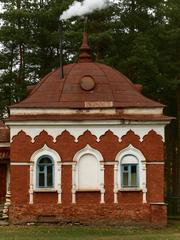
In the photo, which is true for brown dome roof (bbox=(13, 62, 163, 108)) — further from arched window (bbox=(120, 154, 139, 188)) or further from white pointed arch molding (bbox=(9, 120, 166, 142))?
arched window (bbox=(120, 154, 139, 188))

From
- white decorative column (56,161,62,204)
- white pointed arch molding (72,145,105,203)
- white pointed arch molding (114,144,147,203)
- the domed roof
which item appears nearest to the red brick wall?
the domed roof

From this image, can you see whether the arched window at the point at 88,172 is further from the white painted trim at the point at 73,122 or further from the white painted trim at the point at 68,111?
the white painted trim at the point at 68,111

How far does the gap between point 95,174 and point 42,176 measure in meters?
2.24

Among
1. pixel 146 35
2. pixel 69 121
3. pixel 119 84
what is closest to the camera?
pixel 69 121

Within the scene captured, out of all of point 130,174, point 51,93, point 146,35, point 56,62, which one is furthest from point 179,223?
point 56,62

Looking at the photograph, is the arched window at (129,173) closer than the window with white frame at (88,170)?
No

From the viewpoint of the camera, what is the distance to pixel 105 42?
120ft

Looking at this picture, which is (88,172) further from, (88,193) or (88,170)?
(88,193)

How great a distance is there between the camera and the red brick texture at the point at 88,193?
958 inches

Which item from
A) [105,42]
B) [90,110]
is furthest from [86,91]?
[105,42]

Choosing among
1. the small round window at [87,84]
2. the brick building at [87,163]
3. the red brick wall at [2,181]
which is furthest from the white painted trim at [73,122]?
the red brick wall at [2,181]

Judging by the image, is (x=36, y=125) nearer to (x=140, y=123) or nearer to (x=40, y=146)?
(x=40, y=146)

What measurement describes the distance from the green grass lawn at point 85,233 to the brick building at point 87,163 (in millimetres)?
828

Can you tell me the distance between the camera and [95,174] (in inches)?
971
